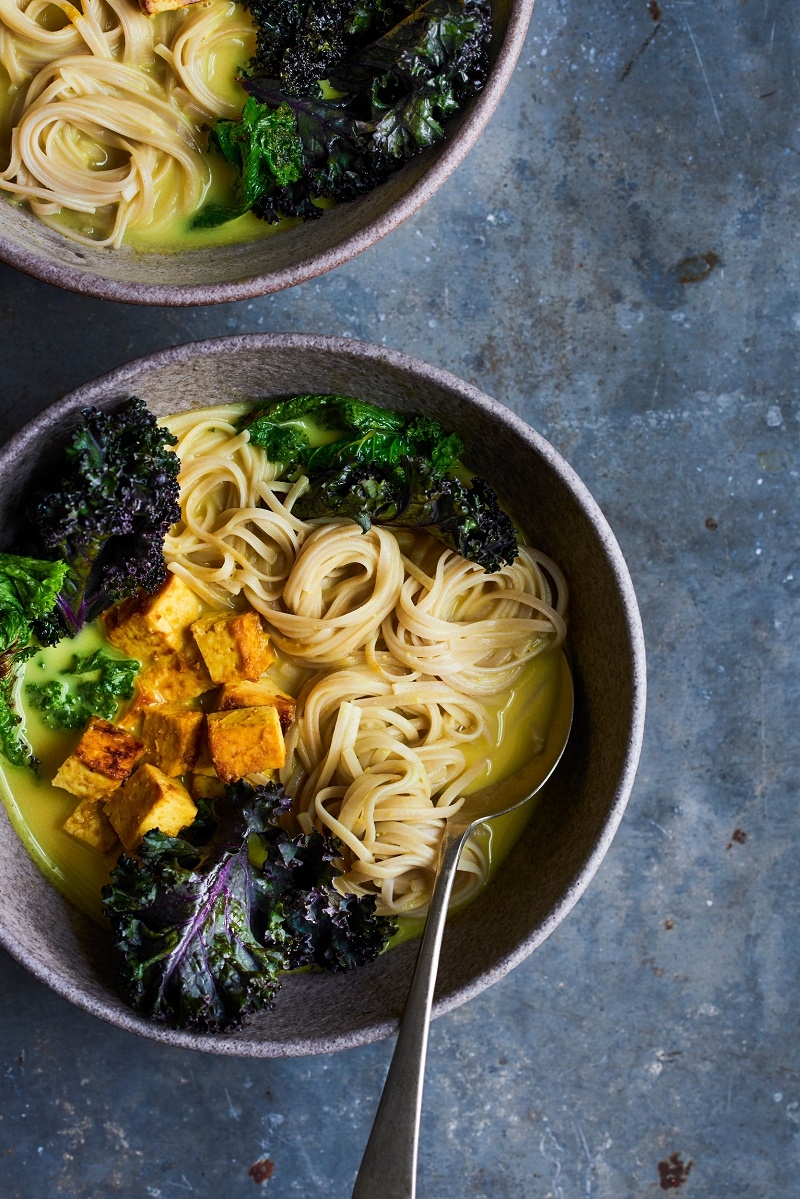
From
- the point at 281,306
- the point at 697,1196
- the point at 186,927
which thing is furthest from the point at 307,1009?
the point at 281,306

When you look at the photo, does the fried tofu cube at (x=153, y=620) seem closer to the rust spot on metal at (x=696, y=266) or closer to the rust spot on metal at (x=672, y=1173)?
the rust spot on metal at (x=696, y=266)

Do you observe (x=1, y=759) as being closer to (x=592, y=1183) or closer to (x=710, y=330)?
(x=592, y=1183)

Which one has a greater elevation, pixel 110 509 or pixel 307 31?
pixel 307 31

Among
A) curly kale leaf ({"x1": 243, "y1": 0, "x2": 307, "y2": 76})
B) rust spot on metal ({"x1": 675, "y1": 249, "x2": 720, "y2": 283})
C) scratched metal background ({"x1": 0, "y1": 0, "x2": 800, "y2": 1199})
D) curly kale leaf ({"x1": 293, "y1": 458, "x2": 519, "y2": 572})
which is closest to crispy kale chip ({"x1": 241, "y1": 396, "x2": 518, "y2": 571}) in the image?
curly kale leaf ({"x1": 293, "y1": 458, "x2": 519, "y2": 572})

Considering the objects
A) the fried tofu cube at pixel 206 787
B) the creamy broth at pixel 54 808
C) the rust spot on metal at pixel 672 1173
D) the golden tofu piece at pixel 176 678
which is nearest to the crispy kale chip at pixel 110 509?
the creamy broth at pixel 54 808

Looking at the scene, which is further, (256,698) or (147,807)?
(256,698)

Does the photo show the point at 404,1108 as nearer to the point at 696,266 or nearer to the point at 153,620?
the point at 153,620

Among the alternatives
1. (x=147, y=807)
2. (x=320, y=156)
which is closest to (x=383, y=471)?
(x=320, y=156)

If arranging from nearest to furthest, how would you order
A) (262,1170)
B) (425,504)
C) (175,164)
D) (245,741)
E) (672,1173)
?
(245,741)
(425,504)
(175,164)
(262,1170)
(672,1173)

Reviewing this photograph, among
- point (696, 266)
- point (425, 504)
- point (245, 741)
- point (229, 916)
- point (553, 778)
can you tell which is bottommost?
point (553, 778)
